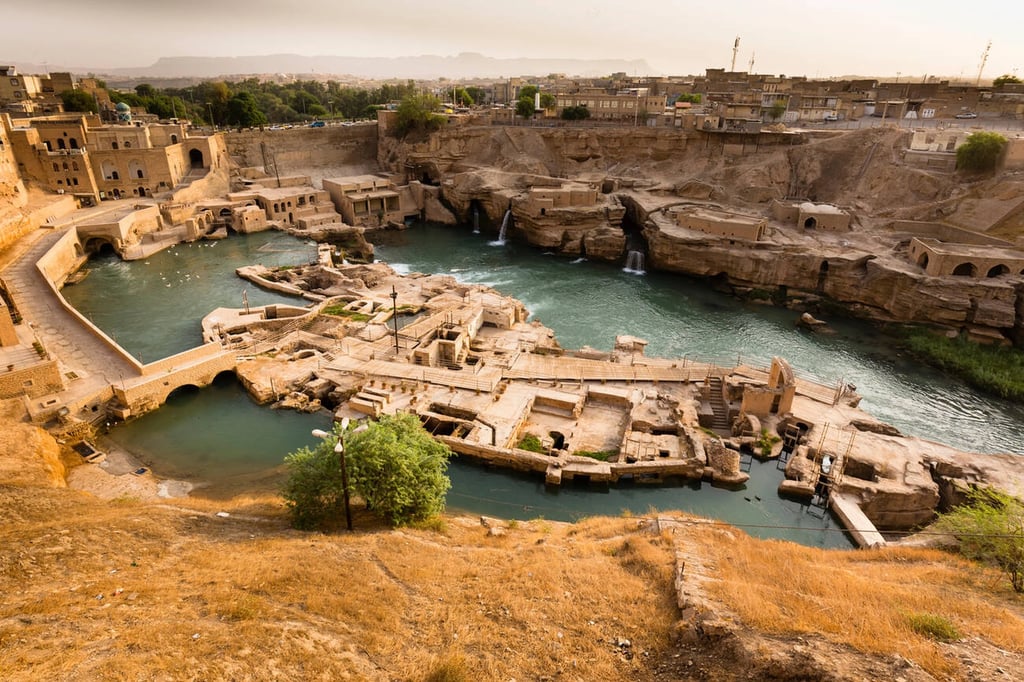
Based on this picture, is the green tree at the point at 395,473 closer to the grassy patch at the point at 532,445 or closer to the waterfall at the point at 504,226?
the grassy patch at the point at 532,445

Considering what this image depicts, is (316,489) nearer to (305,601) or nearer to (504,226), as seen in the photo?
(305,601)

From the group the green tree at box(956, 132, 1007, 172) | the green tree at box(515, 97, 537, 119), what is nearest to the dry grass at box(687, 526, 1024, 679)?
the green tree at box(956, 132, 1007, 172)

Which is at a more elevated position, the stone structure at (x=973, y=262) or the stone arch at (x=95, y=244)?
the stone structure at (x=973, y=262)

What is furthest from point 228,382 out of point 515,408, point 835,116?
Result: point 835,116

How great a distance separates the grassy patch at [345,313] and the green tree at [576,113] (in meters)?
43.8

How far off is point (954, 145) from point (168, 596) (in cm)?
6264

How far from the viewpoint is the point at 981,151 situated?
4456 centimetres

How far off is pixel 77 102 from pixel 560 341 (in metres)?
69.4

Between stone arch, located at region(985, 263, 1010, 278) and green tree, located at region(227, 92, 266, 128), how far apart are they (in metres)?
76.3

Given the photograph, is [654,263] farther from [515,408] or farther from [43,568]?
[43,568]

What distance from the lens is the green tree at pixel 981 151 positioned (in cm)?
4428

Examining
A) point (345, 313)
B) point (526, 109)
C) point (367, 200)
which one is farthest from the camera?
point (526, 109)

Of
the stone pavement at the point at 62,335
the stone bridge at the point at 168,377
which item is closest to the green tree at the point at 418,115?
the stone pavement at the point at 62,335

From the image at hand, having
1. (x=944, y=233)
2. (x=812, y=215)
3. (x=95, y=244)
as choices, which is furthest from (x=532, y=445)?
(x=95, y=244)
